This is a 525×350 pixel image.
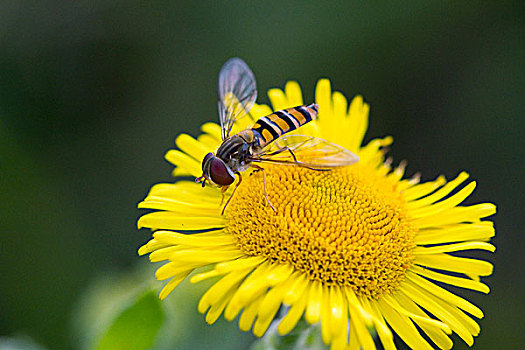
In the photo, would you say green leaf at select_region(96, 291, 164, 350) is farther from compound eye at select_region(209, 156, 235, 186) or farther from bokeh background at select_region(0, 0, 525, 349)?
bokeh background at select_region(0, 0, 525, 349)

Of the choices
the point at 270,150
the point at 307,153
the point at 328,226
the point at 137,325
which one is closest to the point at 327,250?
the point at 328,226

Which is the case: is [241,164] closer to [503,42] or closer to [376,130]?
[376,130]

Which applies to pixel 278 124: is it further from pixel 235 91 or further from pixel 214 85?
pixel 214 85

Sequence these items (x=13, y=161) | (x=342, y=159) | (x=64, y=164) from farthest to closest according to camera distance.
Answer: (x=64, y=164) → (x=13, y=161) → (x=342, y=159)

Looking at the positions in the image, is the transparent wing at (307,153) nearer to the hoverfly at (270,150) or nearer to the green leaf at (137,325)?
the hoverfly at (270,150)

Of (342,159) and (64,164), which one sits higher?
(342,159)

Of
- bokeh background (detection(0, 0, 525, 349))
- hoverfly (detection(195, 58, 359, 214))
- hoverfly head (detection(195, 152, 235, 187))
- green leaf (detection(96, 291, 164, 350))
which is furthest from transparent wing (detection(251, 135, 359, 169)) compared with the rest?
bokeh background (detection(0, 0, 525, 349))

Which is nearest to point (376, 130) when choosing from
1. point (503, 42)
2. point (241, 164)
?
point (503, 42)
